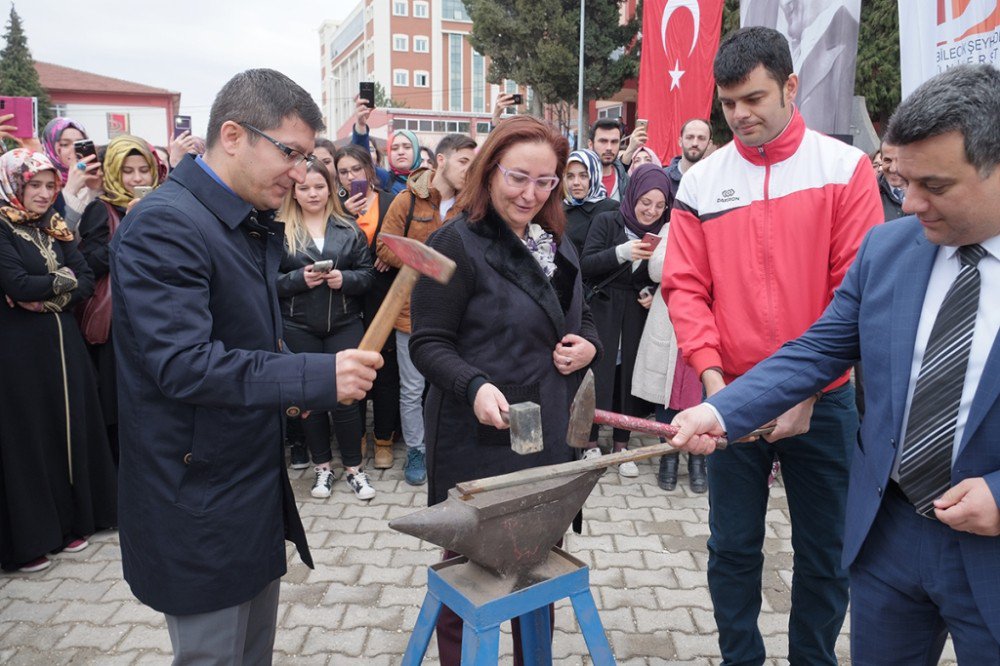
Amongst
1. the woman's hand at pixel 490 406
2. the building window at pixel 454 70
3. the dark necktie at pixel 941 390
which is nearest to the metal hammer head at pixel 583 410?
the woman's hand at pixel 490 406

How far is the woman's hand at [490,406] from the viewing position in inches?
84.0

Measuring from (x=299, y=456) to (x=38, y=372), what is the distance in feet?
6.75

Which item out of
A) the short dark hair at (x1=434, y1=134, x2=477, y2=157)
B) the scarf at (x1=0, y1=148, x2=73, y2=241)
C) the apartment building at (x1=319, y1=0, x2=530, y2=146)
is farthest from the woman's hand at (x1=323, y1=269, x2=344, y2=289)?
the apartment building at (x1=319, y1=0, x2=530, y2=146)

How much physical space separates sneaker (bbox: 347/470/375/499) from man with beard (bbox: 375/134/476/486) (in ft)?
1.10

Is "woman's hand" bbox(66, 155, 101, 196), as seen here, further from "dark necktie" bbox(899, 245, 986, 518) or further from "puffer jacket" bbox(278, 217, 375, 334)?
"dark necktie" bbox(899, 245, 986, 518)

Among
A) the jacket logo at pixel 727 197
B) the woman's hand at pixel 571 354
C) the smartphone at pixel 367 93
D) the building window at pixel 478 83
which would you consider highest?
the building window at pixel 478 83

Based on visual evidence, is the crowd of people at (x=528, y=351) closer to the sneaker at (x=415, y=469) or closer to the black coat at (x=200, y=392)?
the black coat at (x=200, y=392)

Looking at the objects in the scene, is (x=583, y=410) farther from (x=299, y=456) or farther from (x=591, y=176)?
(x=299, y=456)

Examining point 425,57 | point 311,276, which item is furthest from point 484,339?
point 425,57

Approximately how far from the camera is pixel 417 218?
16.4 ft

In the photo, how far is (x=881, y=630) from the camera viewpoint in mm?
1846

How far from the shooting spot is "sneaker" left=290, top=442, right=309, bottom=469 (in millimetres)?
5465

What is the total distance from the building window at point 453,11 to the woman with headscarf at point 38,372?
2977 inches

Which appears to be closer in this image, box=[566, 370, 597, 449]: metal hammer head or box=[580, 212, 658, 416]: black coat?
box=[566, 370, 597, 449]: metal hammer head
